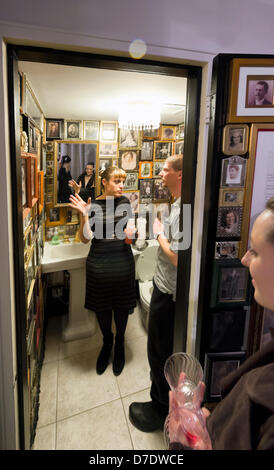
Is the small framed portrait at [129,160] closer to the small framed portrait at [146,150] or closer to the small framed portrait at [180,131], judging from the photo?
the small framed portrait at [146,150]

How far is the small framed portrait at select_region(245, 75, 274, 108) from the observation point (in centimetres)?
Answer: 88

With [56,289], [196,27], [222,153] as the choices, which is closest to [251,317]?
[222,153]

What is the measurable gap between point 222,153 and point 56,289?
2201 mm

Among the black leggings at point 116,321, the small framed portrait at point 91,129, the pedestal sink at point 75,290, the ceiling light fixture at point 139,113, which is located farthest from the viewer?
the small framed portrait at point 91,129

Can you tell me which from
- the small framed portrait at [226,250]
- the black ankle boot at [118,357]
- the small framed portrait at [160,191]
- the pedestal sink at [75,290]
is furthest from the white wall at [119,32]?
the small framed portrait at [160,191]

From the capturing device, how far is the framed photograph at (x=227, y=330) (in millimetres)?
1047

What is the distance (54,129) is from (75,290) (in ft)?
4.80

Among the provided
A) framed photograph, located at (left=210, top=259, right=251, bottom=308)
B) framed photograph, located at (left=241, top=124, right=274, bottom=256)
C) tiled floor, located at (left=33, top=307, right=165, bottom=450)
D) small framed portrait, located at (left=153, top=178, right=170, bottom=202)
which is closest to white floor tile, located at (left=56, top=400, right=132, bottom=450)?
tiled floor, located at (left=33, top=307, right=165, bottom=450)

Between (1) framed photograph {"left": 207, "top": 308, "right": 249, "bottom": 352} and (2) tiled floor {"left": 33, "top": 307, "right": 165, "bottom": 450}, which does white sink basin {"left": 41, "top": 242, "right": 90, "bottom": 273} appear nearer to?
(2) tiled floor {"left": 33, "top": 307, "right": 165, "bottom": 450}

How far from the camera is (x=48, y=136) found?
2.24m

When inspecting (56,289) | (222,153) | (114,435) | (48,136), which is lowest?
(114,435)

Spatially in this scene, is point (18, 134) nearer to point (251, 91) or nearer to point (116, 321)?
point (251, 91)

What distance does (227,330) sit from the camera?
106 cm

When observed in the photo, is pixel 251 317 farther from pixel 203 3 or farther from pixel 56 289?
pixel 56 289
